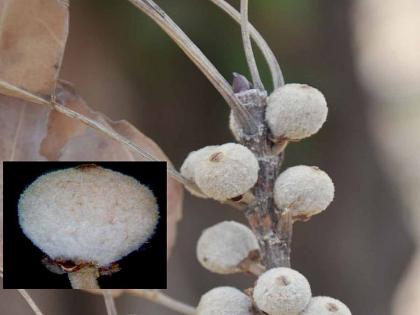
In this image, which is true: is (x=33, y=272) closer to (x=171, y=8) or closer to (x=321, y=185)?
(x=321, y=185)

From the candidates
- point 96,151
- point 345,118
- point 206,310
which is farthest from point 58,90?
point 345,118

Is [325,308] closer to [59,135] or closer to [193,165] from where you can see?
[193,165]

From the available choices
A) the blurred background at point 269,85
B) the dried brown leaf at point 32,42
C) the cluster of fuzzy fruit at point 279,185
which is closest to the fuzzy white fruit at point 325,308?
the cluster of fuzzy fruit at point 279,185

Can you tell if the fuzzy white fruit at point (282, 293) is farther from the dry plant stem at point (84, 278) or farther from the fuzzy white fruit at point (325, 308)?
the dry plant stem at point (84, 278)

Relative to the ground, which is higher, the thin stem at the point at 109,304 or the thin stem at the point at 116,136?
the thin stem at the point at 116,136

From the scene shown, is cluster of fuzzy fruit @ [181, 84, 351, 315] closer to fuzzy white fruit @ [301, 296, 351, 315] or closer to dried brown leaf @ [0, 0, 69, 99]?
fuzzy white fruit @ [301, 296, 351, 315]

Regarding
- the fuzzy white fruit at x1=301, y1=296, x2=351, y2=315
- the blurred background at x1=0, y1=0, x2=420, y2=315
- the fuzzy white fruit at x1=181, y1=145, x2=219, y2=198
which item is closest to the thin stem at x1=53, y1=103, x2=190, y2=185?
the fuzzy white fruit at x1=181, y1=145, x2=219, y2=198

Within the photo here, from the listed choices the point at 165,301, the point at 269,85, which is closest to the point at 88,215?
the point at 165,301
